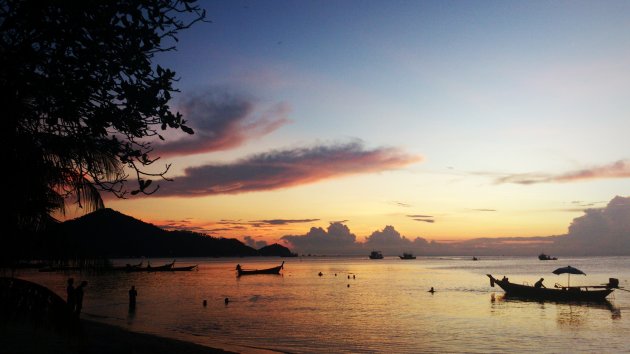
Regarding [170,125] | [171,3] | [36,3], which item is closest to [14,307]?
[170,125]

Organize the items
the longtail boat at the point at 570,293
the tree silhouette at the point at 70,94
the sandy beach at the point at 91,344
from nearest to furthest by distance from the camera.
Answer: the tree silhouette at the point at 70,94 < the sandy beach at the point at 91,344 < the longtail boat at the point at 570,293

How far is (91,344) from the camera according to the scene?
1848 centimetres

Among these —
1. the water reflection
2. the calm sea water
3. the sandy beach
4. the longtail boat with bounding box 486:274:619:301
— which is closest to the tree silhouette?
the sandy beach

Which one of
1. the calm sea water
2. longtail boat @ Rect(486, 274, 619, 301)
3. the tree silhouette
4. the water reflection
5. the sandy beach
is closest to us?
the tree silhouette

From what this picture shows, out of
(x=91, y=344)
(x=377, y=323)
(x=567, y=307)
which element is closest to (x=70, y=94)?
(x=91, y=344)

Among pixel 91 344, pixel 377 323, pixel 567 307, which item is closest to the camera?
pixel 91 344

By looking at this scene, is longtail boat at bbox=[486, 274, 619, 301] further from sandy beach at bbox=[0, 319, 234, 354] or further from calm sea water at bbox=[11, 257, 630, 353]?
sandy beach at bbox=[0, 319, 234, 354]

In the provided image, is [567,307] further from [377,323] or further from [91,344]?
[91,344]

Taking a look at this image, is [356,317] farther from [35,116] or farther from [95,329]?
[35,116]

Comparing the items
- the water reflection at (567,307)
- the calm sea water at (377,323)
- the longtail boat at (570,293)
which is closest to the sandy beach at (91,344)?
the calm sea water at (377,323)

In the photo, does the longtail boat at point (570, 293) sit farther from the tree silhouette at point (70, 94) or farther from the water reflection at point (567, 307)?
the tree silhouette at point (70, 94)

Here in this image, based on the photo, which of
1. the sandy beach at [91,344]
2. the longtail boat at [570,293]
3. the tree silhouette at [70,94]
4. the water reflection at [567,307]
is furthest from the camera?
the longtail boat at [570,293]

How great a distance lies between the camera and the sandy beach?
53.0ft

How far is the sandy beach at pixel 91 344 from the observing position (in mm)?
16141
